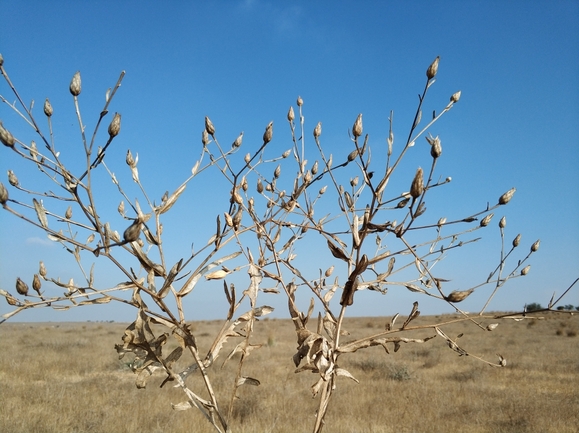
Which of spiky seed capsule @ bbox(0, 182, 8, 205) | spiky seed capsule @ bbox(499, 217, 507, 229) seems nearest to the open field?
spiky seed capsule @ bbox(499, 217, 507, 229)

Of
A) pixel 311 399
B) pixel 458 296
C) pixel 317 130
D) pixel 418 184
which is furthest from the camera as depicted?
pixel 311 399

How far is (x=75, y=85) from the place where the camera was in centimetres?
81

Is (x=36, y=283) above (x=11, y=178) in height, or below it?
below

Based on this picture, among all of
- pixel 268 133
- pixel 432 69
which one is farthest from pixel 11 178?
pixel 432 69

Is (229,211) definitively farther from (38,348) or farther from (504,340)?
(504,340)

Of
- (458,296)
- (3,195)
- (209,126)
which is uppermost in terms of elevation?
(209,126)

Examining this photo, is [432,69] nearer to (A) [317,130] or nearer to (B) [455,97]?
(B) [455,97]

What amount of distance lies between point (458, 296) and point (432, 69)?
21.6 inches

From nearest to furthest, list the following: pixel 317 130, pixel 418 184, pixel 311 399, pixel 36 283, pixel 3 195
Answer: pixel 3 195, pixel 418 184, pixel 36 283, pixel 317 130, pixel 311 399

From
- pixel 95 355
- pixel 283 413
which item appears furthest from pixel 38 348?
pixel 283 413

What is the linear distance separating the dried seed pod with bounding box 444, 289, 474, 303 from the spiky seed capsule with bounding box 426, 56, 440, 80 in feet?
1.71

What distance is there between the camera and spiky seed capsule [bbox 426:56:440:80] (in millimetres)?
1003

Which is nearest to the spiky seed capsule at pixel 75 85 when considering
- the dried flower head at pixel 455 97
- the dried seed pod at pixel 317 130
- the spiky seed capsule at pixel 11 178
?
the spiky seed capsule at pixel 11 178

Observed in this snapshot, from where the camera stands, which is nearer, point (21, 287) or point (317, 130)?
point (21, 287)
